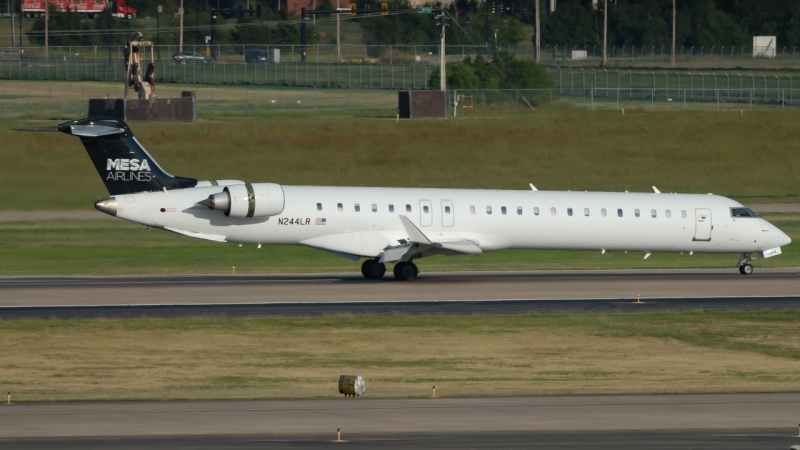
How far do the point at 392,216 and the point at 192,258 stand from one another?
10278mm

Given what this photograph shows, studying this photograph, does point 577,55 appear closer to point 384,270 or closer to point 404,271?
point 384,270

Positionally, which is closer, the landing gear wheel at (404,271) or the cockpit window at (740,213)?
the landing gear wheel at (404,271)

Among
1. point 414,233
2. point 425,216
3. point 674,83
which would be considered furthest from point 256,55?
point 414,233

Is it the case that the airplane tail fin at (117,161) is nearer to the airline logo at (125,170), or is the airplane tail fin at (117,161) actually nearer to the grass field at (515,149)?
the airline logo at (125,170)

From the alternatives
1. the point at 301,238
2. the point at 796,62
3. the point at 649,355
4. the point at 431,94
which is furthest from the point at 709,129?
the point at 649,355

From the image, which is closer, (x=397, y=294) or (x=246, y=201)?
Answer: (x=397, y=294)

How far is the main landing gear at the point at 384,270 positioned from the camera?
3531 centimetres

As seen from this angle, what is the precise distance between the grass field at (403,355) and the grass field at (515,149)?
30.4 metres

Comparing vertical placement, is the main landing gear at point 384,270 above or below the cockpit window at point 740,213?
below

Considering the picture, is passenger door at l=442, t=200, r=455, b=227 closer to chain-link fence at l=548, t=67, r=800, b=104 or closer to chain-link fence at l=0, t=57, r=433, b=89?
chain-link fence at l=548, t=67, r=800, b=104

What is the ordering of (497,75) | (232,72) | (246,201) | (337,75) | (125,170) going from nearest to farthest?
(246,201), (125,170), (497,75), (337,75), (232,72)

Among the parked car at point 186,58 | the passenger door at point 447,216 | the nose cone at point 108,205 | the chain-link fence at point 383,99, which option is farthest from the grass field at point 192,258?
the parked car at point 186,58

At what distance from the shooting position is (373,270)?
117 ft

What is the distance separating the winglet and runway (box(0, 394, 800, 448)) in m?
14.6
